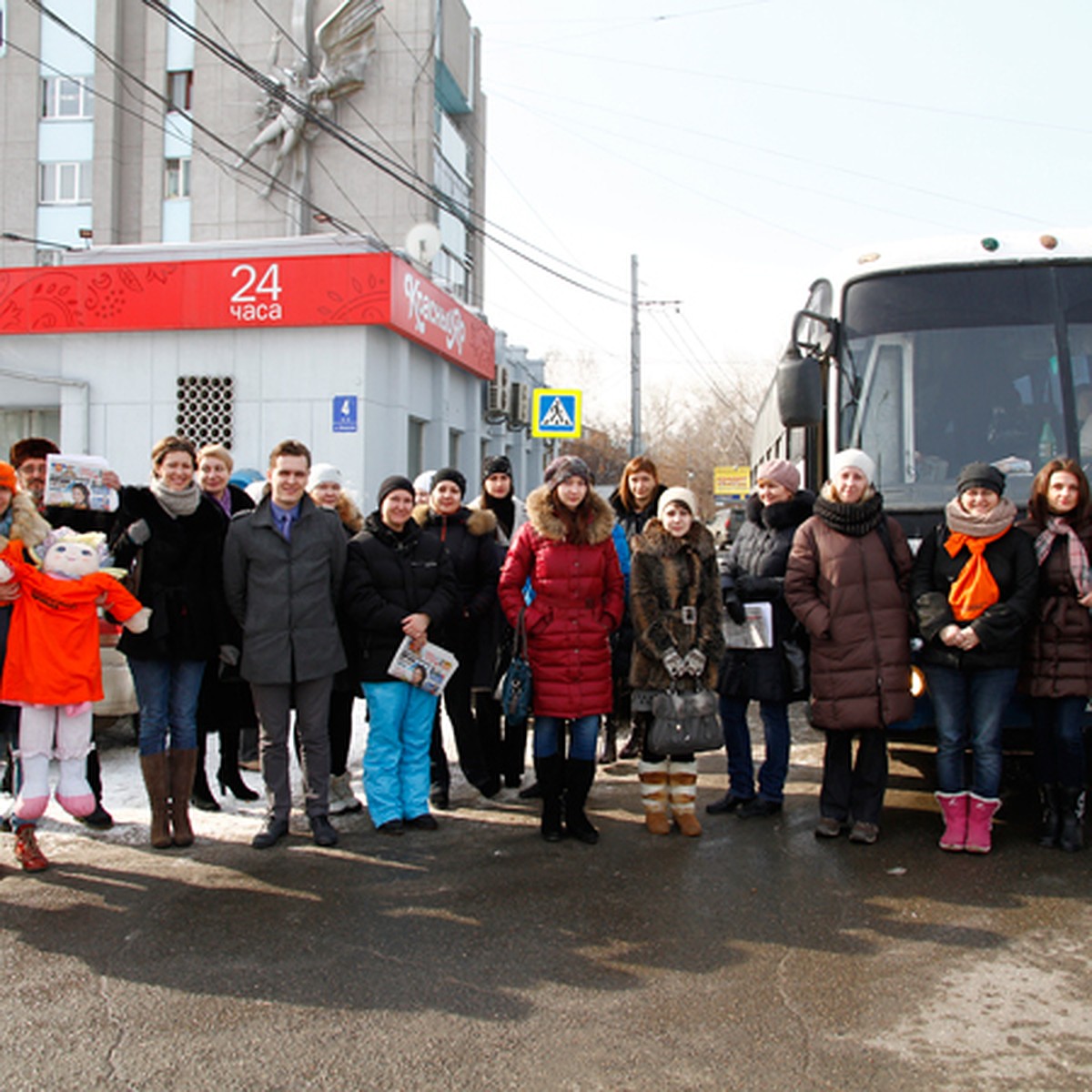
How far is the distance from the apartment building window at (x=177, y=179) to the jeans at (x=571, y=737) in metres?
39.0

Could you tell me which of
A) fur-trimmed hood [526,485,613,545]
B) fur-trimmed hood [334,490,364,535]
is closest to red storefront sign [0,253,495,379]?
fur-trimmed hood [334,490,364,535]

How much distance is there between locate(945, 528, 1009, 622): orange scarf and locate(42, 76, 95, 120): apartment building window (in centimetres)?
4164

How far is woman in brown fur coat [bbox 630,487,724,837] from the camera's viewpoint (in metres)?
5.50

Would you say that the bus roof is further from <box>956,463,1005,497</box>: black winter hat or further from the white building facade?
the white building facade

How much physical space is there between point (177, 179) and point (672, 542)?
129ft

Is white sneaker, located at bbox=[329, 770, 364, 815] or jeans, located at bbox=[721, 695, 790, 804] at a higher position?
jeans, located at bbox=[721, 695, 790, 804]

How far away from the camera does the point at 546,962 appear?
12.8ft

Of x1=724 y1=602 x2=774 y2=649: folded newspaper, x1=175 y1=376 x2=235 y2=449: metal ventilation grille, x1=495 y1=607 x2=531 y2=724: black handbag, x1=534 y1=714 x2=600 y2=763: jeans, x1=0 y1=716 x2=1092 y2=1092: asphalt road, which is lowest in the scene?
x1=0 y1=716 x2=1092 y2=1092: asphalt road

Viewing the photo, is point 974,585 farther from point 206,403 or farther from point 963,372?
point 206,403

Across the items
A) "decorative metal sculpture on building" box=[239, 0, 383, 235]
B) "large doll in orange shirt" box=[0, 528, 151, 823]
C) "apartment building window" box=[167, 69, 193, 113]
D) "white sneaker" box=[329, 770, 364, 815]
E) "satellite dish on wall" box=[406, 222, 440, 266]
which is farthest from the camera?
"apartment building window" box=[167, 69, 193, 113]

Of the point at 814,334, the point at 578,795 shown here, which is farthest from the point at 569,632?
the point at 814,334

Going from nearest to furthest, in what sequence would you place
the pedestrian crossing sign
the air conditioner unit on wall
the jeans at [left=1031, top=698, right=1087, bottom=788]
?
the jeans at [left=1031, top=698, right=1087, bottom=788] → the pedestrian crossing sign → the air conditioner unit on wall

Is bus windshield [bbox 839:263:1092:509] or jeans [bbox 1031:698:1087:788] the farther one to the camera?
bus windshield [bbox 839:263:1092:509]

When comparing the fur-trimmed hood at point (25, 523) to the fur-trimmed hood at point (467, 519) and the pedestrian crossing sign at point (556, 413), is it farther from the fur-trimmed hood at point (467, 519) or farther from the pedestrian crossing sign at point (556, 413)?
the pedestrian crossing sign at point (556, 413)
